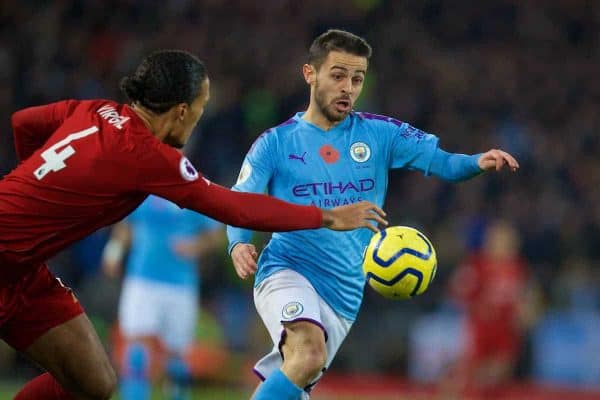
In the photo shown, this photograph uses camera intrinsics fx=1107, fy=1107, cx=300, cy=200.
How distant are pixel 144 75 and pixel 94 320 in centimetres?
805

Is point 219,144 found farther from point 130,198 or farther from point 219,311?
point 130,198

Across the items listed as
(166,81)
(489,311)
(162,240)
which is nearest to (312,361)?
(166,81)

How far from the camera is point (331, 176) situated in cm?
640

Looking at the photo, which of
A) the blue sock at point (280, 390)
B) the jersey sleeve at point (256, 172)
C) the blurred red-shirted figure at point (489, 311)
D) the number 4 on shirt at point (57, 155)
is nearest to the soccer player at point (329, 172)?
the jersey sleeve at point (256, 172)

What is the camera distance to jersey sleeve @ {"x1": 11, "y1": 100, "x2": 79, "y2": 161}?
5.45m

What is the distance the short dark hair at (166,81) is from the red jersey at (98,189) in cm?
12

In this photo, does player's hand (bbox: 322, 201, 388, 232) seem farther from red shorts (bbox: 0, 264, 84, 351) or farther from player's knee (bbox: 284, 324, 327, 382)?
red shorts (bbox: 0, 264, 84, 351)

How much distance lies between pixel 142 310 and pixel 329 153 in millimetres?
3992

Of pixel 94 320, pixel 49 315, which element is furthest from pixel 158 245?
pixel 49 315

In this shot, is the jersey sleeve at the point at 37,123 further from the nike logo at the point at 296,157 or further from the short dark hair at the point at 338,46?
the short dark hair at the point at 338,46

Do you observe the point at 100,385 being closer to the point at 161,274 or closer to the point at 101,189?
the point at 101,189

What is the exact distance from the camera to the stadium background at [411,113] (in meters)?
13.6

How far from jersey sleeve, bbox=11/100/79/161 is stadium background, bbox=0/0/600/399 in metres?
6.81

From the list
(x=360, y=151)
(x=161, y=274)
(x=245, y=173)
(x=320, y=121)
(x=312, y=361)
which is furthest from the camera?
(x=161, y=274)
